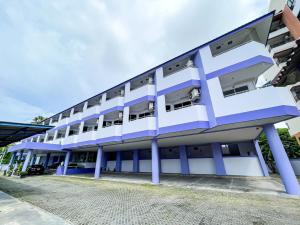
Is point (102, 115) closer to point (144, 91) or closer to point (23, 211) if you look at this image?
point (144, 91)

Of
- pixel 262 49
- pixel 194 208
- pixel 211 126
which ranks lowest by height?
pixel 194 208

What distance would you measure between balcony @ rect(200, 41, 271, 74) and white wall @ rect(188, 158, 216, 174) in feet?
30.7

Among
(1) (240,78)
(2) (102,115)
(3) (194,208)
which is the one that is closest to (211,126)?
(1) (240,78)

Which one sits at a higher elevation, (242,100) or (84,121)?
(84,121)

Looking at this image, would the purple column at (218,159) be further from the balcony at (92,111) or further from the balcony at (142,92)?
the balcony at (92,111)

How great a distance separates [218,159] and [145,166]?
956cm

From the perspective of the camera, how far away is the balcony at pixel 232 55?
29.8 ft

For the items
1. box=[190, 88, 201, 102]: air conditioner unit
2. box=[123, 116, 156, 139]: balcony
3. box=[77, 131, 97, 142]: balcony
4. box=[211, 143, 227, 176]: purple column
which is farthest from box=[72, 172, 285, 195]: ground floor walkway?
box=[77, 131, 97, 142]: balcony

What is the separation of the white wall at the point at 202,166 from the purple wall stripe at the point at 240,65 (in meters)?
8.98

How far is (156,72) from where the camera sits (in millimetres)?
14055

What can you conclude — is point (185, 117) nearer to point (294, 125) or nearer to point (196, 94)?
point (196, 94)

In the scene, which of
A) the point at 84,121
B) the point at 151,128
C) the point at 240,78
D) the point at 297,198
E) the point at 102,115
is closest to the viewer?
the point at 297,198

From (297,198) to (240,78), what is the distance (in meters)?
8.08

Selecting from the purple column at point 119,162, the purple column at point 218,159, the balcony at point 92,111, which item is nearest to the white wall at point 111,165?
the purple column at point 119,162
